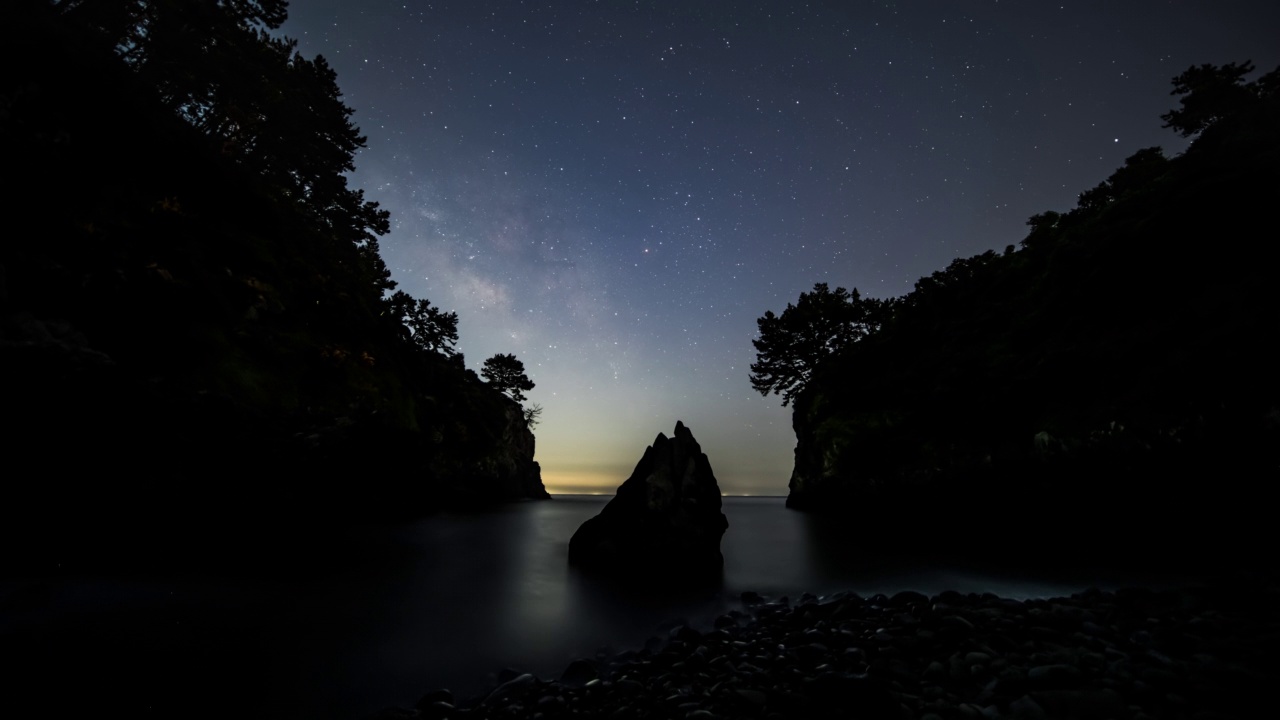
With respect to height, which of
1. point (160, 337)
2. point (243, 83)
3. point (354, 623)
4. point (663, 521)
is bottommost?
point (354, 623)

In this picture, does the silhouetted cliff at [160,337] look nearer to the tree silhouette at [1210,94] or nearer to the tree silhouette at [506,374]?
the tree silhouette at [506,374]

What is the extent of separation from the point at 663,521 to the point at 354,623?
6.63 meters

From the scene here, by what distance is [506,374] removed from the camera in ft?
172

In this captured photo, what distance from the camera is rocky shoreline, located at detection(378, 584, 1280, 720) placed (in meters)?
3.45

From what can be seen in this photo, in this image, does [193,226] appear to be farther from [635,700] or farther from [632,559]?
[635,700]

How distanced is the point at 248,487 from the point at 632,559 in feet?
33.2

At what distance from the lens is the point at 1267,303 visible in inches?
447

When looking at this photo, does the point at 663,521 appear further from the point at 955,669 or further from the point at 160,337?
the point at 160,337

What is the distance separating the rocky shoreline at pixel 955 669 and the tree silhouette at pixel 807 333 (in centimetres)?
3453

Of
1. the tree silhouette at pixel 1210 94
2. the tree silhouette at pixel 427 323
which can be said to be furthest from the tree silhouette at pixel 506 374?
the tree silhouette at pixel 1210 94

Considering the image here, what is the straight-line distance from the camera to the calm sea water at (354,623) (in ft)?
16.3

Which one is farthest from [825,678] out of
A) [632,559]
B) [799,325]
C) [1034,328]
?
[799,325]

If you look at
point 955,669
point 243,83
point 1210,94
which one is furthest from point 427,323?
point 1210,94

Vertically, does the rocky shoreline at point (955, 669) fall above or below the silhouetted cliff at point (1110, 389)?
below
